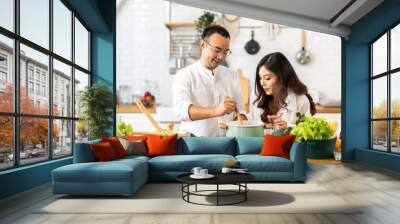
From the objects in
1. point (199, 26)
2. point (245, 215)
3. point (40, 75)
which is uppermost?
point (199, 26)

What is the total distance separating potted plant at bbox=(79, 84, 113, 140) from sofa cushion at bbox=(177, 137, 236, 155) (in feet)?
5.81

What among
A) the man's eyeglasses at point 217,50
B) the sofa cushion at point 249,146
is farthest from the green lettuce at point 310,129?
the man's eyeglasses at point 217,50

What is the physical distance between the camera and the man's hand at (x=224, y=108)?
7988 mm

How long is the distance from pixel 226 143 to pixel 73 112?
275cm

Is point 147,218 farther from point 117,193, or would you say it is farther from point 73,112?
point 73,112

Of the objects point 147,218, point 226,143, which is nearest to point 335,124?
point 226,143

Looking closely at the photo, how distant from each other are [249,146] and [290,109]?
2072 millimetres

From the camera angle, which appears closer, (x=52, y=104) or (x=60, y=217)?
(x=60, y=217)

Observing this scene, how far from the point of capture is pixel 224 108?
26.3ft

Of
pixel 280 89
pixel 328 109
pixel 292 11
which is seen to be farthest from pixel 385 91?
pixel 292 11

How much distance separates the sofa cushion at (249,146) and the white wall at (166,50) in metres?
3.89

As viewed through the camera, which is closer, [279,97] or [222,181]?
[222,181]

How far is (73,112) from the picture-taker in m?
7.56

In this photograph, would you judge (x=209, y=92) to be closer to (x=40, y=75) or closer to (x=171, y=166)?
(x=171, y=166)
